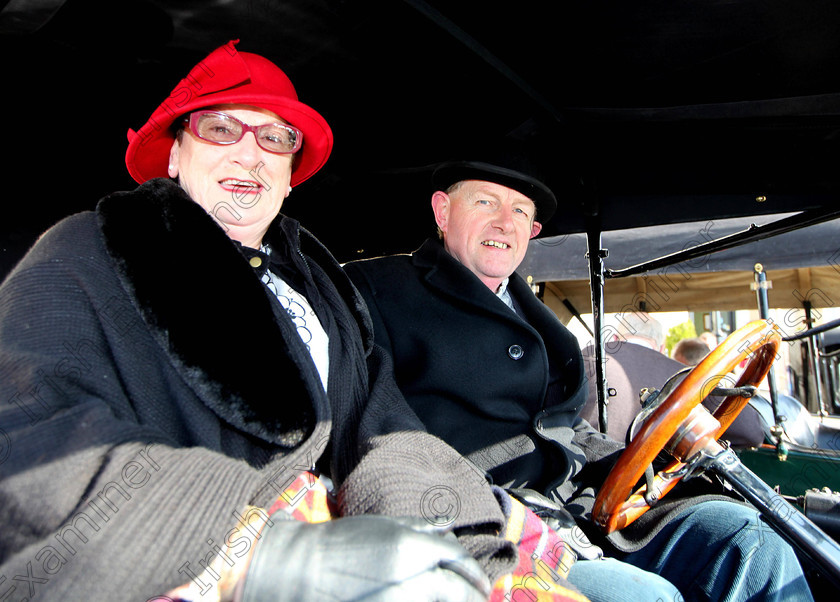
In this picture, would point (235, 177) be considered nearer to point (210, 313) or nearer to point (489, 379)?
point (210, 313)

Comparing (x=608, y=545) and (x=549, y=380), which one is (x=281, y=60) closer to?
(x=549, y=380)

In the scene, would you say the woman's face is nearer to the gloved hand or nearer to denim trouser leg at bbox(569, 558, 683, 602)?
the gloved hand

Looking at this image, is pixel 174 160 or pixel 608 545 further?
pixel 608 545

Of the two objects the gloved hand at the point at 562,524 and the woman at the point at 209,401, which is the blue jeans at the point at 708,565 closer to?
the gloved hand at the point at 562,524

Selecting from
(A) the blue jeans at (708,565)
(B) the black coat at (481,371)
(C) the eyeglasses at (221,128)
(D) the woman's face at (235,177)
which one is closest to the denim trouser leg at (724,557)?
(A) the blue jeans at (708,565)

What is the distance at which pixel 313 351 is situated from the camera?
141 cm

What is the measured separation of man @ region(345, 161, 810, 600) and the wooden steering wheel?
0.53ft

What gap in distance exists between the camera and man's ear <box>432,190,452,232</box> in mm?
2418

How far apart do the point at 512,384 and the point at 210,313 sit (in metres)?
1.15

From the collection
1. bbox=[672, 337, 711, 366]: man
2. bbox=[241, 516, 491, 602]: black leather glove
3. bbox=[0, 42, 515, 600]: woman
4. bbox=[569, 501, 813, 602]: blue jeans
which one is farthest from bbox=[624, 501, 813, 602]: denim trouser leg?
bbox=[672, 337, 711, 366]: man

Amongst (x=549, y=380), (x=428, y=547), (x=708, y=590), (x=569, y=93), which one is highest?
(x=569, y=93)

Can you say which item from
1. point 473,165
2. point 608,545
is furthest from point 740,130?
point 608,545

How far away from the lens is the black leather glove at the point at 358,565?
2.48 ft

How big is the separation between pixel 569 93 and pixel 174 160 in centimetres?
134
